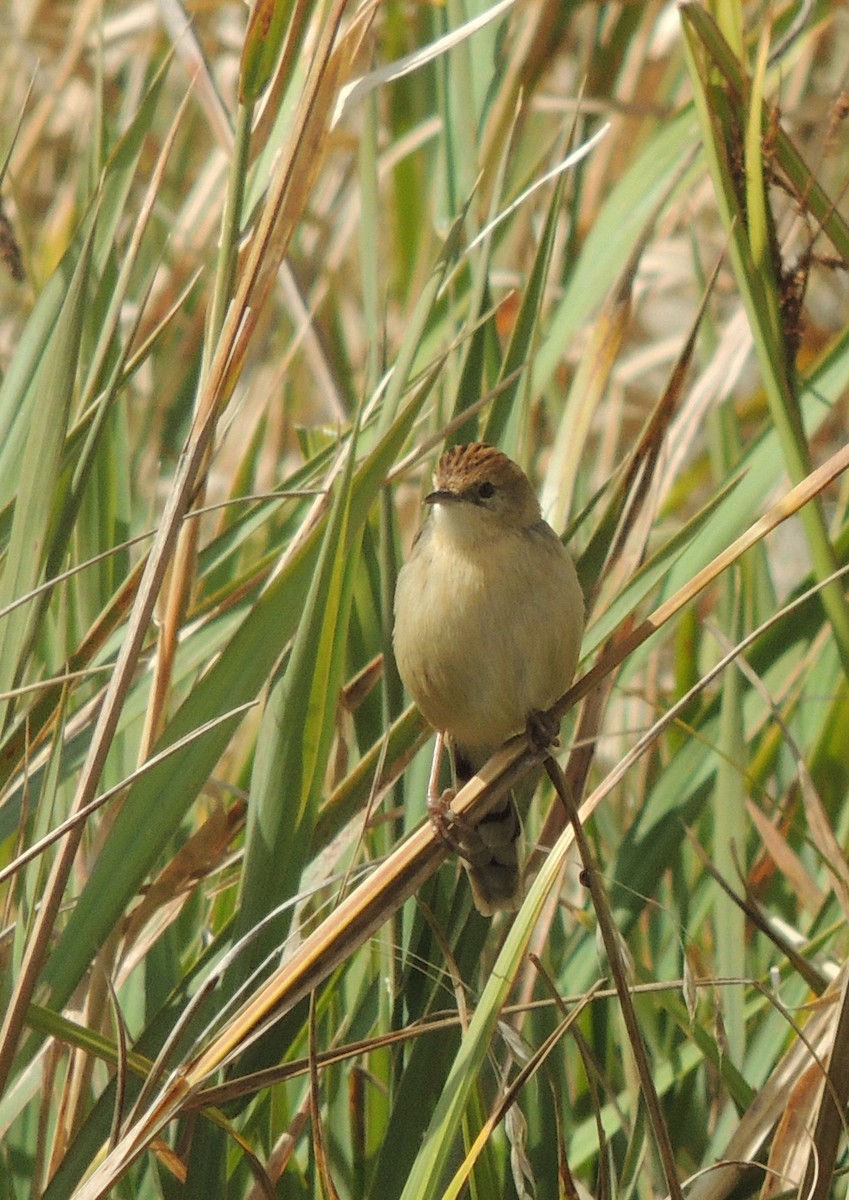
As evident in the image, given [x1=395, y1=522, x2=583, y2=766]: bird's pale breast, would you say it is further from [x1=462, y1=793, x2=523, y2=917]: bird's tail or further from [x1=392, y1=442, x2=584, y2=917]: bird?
[x1=462, y1=793, x2=523, y2=917]: bird's tail

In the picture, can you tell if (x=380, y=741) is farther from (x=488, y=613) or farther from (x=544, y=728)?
(x=488, y=613)

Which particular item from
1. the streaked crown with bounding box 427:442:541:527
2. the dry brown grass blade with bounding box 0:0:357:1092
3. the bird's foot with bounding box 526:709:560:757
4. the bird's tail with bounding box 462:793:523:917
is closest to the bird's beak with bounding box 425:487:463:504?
the streaked crown with bounding box 427:442:541:527

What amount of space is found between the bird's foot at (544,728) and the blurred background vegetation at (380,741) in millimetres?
52

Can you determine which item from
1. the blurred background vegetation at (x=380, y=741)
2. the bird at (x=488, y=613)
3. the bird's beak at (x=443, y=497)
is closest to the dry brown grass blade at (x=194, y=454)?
the blurred background vegetation at (x=380, y=741)

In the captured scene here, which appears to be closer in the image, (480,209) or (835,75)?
(480,209)

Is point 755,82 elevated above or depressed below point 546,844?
above

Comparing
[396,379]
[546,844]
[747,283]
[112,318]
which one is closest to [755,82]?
[747,283]

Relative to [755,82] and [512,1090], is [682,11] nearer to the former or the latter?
[755,82]

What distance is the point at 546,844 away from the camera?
2.39 m

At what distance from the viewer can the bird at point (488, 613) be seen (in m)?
2.37

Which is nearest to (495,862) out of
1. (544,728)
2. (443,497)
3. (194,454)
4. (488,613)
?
(544,728)

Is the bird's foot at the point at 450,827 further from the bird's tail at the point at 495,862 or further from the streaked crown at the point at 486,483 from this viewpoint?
the streaked crown at the point at 486,483

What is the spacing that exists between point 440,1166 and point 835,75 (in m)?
3.93

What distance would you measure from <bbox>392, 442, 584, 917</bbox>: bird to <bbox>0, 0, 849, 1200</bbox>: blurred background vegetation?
63 mm
